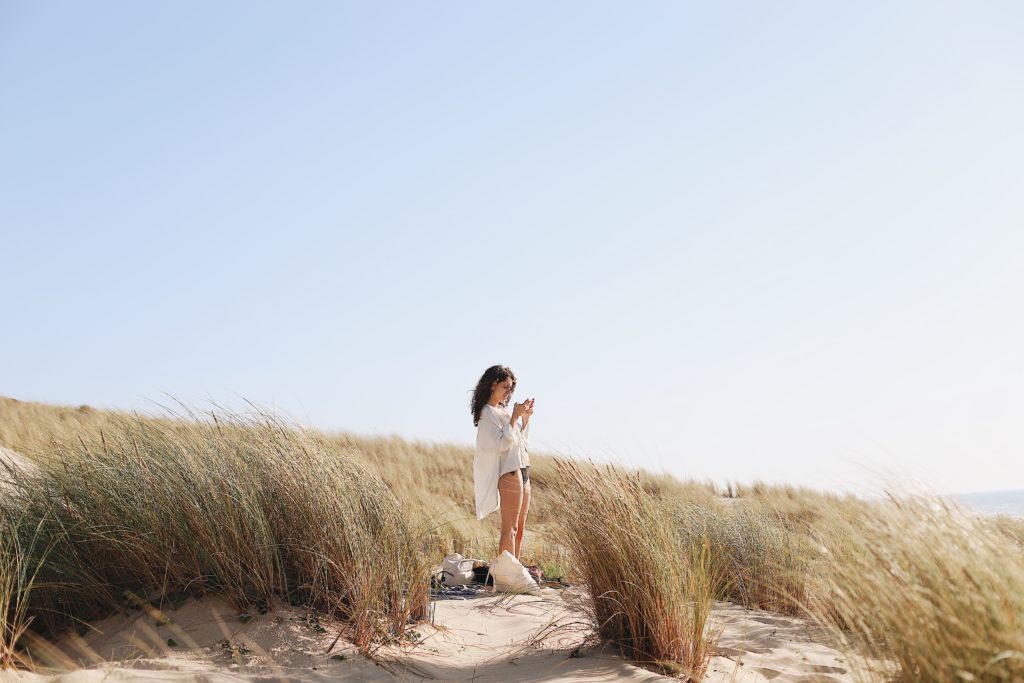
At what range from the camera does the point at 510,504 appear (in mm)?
7395

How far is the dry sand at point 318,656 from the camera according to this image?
13.8 ft

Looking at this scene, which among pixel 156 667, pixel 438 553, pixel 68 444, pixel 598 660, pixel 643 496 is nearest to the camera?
pixel 156 667

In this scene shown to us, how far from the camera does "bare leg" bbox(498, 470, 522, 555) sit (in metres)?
7.35

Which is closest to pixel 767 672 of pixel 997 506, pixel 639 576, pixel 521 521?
pixel 639 576

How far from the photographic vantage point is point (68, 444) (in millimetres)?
6004

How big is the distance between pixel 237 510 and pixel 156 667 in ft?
3.08

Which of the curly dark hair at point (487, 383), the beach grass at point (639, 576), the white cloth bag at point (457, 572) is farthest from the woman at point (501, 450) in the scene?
the beach grass at point (639, 576)

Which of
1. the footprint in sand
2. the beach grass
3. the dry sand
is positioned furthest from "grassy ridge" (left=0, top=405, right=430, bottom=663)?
the footprint in sand

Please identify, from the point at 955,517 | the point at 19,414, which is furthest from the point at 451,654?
the point at 19,414

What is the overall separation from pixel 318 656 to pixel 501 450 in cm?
314

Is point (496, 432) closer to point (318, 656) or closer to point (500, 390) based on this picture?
point (500, 390)

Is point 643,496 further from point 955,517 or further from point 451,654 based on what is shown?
point 955,517

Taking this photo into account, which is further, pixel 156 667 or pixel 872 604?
pixel 156 667

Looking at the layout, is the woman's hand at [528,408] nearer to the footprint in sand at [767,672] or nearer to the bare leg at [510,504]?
the bare leg at [510,504]
